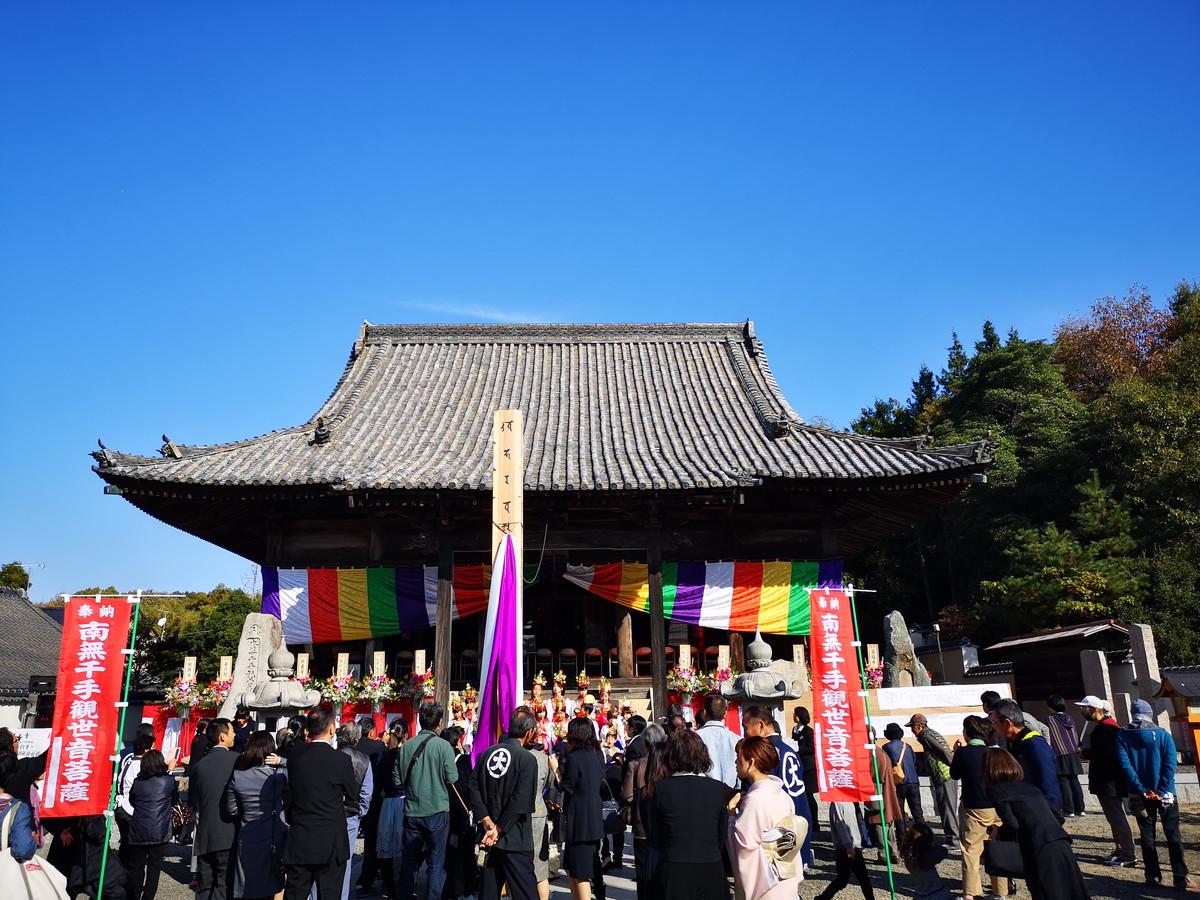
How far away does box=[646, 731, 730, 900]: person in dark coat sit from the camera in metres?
4.65

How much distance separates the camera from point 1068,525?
1182 inches

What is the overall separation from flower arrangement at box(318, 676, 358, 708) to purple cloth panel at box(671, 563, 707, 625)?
5782 millimetres

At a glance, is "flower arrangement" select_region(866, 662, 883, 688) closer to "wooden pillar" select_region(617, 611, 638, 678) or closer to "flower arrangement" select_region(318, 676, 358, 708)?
"wooden pillar" select_region(617, 611, 638, 678)

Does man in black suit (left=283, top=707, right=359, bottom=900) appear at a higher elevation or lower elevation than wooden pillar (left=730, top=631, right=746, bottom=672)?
lower

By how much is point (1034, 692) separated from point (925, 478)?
11377 millimetres

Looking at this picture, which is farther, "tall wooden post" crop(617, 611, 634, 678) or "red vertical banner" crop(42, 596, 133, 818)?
"tall wooden post" crop(617, 611, 634, 678)

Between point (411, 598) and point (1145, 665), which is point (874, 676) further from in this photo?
point (411, 598)

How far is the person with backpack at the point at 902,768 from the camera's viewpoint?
9023mm

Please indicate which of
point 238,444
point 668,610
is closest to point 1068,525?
point 668,610

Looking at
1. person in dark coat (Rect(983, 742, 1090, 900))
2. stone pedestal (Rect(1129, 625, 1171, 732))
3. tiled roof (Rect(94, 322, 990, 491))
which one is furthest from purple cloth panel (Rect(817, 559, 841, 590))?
person in dark coat (Rect(983, 742, 1090, 900))

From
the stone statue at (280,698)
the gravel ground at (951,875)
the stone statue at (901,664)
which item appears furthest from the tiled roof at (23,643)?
the stone statue at (901,664)

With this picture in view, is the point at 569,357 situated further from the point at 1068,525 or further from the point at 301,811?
the point at 1068,525

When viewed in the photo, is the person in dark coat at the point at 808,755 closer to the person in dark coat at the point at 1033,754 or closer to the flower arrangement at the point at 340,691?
the person in dark coat at the point at 1033,754

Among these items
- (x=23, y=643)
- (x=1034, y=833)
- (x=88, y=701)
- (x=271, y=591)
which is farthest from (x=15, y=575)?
(x=1034, y=833)
